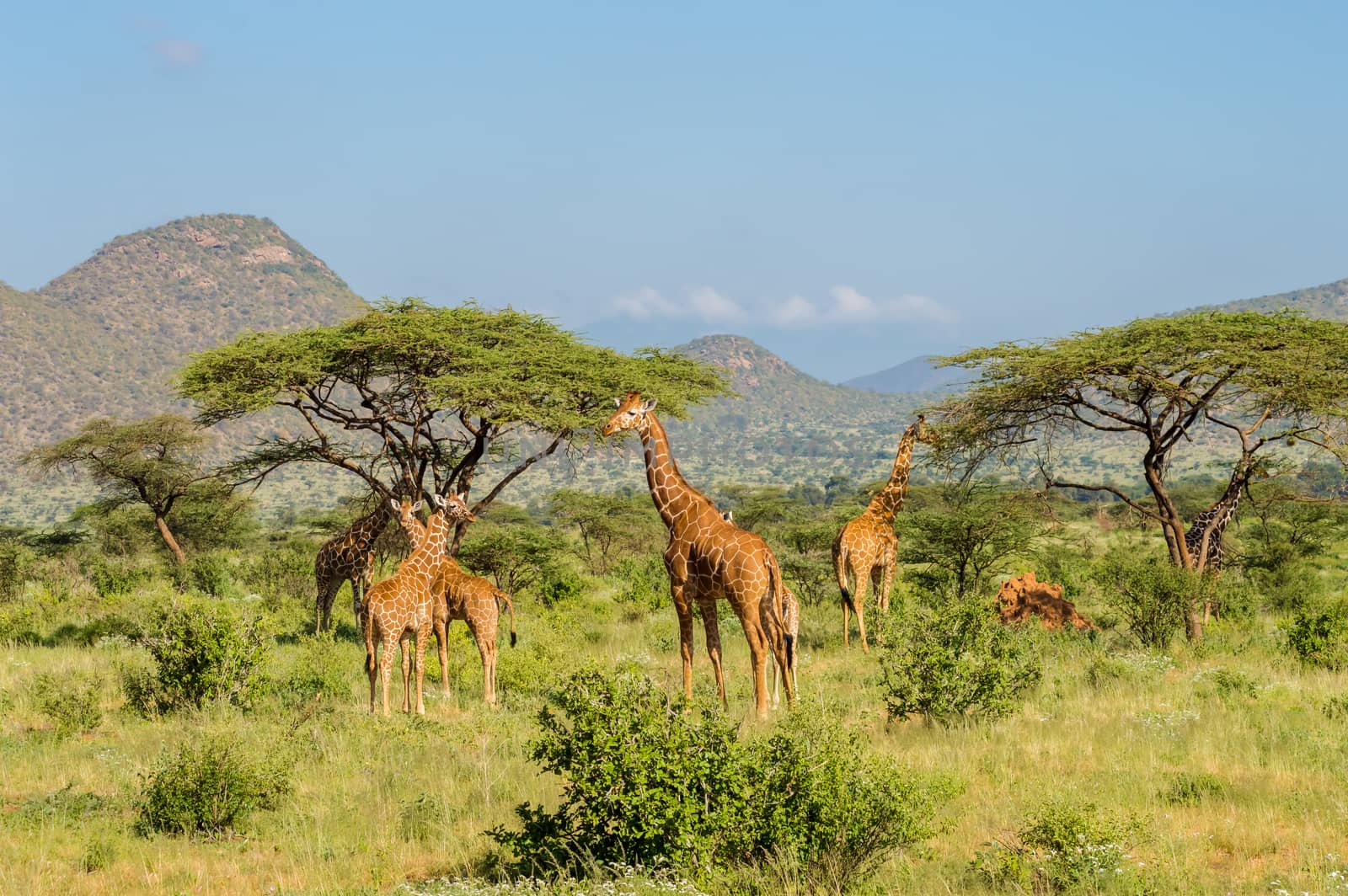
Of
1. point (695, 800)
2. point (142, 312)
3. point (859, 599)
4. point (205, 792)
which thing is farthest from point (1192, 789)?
point (142, 312)

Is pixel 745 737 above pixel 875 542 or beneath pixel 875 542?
beneath

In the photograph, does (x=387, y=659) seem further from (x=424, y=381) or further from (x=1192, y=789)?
(x=1192, y=789)

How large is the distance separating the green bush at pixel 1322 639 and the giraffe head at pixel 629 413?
8714mm

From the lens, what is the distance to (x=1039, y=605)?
17375 millimetres

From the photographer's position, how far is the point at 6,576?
1063 inches

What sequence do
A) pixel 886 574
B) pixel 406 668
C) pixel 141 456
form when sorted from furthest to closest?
1. pixel 141 456
2. pixel 886 574
3. pixel 406 668

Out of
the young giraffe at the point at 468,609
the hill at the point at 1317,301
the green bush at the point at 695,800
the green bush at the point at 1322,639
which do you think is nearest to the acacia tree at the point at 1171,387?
the green bush at the point at 1322,639

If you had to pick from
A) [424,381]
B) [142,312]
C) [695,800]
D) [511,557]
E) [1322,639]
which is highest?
[142,312]

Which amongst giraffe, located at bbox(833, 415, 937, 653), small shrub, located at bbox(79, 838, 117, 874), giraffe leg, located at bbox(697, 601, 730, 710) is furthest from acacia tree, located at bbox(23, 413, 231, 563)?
small shrub, located at bbox(79, 838, 117, 874)

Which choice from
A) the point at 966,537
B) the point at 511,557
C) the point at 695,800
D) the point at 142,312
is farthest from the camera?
the point at 142,312

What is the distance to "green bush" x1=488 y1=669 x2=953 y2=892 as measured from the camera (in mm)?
6598

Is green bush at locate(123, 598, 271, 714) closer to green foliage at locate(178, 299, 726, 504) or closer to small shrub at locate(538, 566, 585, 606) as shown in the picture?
green foliage at locate(178, 299, 726, 504)

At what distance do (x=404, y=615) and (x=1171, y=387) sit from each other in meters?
11.1

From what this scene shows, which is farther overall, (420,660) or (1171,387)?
(1171,387)
